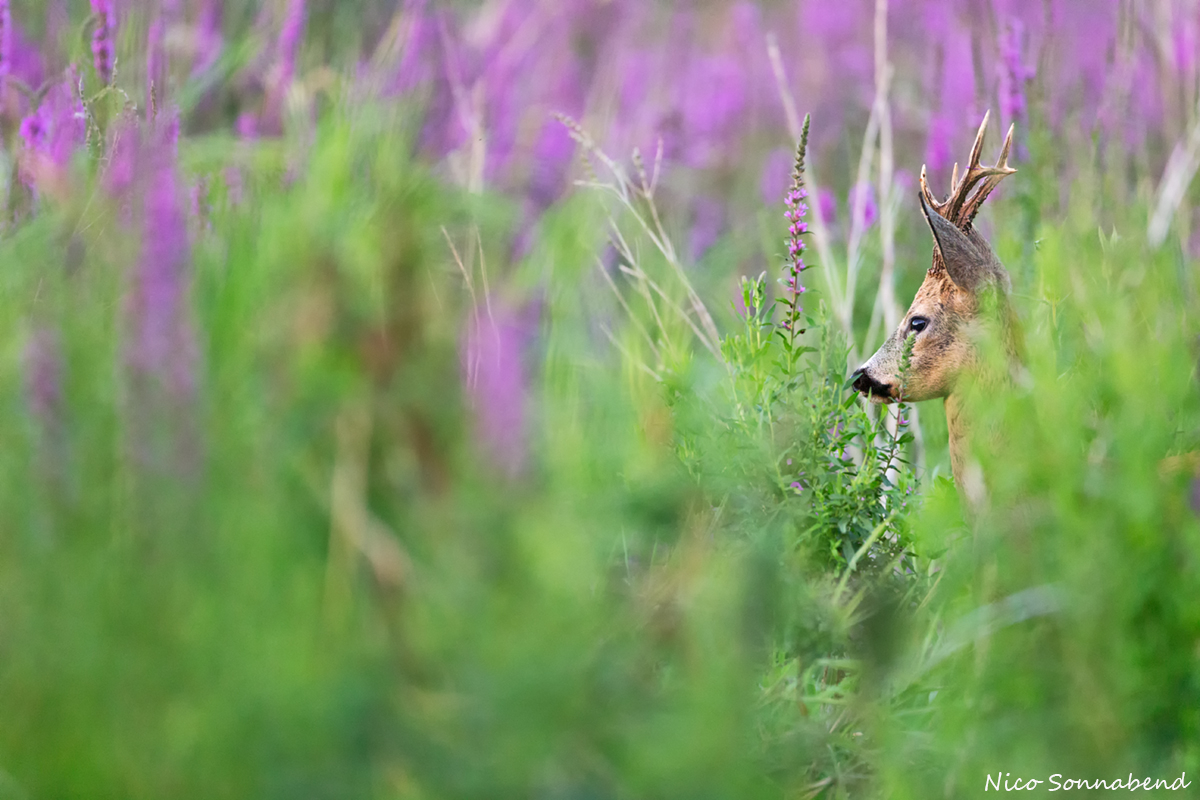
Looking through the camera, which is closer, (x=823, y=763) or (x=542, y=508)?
(x=542, y=508)

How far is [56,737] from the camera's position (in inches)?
42.0

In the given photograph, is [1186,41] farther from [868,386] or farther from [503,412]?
[503,412]

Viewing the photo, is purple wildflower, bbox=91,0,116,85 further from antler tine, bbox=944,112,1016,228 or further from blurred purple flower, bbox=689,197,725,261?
blurred purple flower, bbox=689,197,725,261

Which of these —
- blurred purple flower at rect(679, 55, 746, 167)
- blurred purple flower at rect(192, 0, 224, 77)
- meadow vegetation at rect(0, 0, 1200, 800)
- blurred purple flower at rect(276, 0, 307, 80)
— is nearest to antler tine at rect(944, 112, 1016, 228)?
meadow vegetation at rect(0, 0, 1200, 800)

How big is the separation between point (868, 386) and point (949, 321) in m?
0.18

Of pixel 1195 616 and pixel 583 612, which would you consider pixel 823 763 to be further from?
pixel 583 612

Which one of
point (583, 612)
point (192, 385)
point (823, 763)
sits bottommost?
point (823, 763)

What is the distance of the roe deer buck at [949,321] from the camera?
2066mm

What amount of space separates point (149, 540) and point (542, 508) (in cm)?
36

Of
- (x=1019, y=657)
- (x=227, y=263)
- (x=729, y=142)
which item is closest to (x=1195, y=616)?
(x=1019, y=657)

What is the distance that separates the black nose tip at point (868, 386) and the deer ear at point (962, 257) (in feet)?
0.72

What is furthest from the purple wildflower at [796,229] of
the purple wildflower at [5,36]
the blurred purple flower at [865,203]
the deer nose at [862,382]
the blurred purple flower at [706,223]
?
the blurred purple flower at [706,223]

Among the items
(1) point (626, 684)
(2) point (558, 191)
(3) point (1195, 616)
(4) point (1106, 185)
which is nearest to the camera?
(1) point (626, 684)

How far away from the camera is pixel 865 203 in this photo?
305cm
